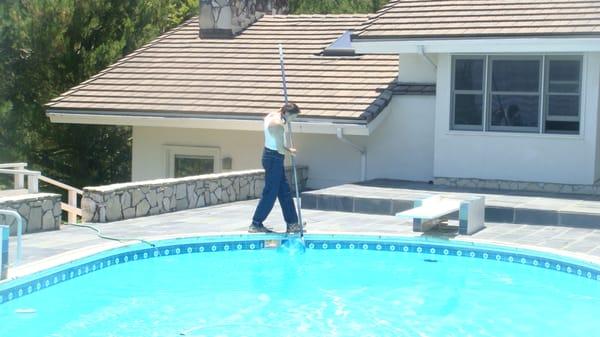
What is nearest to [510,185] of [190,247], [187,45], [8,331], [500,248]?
[500,248]

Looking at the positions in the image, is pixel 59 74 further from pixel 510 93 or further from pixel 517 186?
pixel 517 186

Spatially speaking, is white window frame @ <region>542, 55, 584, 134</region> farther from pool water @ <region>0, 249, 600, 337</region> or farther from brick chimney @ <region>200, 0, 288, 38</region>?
brick chimney @ <region>200, 0, 288, 38</region>

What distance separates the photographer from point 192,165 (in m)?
22.1

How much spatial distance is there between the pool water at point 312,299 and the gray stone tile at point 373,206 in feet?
8.31

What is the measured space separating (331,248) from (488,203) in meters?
3.26

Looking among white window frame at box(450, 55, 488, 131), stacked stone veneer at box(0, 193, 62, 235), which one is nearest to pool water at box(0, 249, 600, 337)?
stacked stone veneer at box(0, 193, 62, 235)

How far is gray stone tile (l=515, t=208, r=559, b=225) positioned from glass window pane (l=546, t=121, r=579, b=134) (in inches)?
117

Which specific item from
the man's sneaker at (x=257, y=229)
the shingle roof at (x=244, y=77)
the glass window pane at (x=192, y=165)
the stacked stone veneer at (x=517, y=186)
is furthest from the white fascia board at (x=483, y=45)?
the man's sneaker at (x=257, y=229)

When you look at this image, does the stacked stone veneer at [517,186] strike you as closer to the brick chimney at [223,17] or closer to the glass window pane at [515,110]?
the glass window pane at [515,110]

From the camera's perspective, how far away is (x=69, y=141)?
965 inches

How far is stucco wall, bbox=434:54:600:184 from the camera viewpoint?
57.0 ft

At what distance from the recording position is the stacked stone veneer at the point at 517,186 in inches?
693

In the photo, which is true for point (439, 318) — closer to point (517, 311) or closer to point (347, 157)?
point (517, 311)

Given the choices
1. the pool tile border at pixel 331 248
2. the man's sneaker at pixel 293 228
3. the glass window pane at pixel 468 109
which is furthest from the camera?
the glass window pane at pixel 468 109
